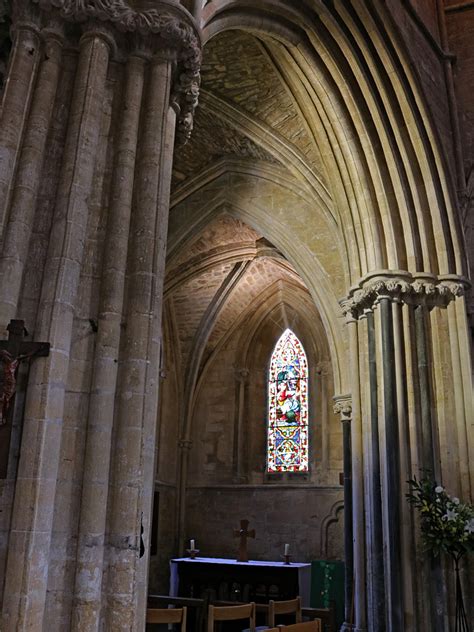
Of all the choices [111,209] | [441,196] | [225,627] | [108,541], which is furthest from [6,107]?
[225,627]

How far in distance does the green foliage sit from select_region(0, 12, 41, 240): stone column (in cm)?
541

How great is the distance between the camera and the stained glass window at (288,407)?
15383 millimetres

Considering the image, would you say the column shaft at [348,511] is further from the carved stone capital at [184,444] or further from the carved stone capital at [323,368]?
the carved stone capital at [184,444]

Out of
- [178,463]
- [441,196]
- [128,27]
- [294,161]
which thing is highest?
[294,161]

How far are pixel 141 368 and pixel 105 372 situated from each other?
8.6 inches

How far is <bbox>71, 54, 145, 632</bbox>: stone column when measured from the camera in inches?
142

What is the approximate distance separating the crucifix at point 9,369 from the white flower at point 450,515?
17.2 feet

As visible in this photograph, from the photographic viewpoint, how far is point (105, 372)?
157 inches

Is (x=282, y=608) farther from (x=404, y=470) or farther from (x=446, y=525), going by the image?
(x=404, y=470)

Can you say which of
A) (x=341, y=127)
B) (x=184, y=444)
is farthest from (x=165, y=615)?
(x=184, y=444)


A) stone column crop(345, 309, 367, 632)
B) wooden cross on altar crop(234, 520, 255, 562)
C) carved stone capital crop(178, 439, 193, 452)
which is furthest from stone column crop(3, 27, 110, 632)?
carved stone capital crop(178, 439, 193, 452)

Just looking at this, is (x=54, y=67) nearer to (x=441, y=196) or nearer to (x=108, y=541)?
(x=108, y=541)

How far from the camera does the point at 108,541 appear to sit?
12.3 feet

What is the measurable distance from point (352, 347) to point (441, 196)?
240 cm
